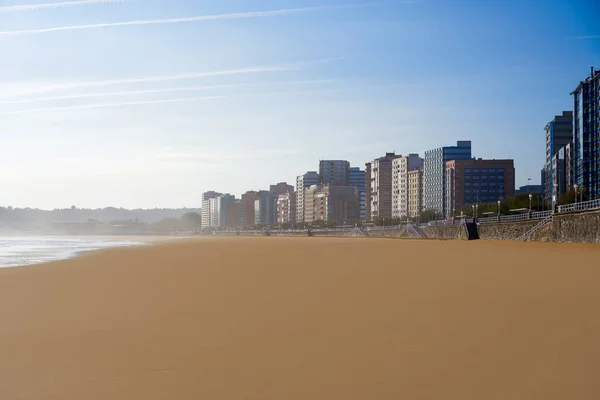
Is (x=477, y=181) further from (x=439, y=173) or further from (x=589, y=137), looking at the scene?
(x=589, y=137)

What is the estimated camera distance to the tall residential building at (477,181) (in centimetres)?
18400

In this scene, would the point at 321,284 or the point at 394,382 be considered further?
the point at 321,284

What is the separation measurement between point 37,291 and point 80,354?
8.79m

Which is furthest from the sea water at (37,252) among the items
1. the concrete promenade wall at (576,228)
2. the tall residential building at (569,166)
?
the tall residential building at (569,166)

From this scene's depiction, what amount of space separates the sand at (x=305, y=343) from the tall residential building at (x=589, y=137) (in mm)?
103489

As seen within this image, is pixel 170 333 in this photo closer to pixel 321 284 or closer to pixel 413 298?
pixel 413 298

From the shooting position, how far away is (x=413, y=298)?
43.3 ft

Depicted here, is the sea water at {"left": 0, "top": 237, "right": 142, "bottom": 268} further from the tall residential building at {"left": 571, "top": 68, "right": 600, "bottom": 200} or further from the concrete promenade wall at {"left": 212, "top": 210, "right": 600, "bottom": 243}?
the tall residential building at {"left": 571, "top": 68, "right": 600, "bottom": 200}

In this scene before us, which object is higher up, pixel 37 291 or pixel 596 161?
pixel 596 161

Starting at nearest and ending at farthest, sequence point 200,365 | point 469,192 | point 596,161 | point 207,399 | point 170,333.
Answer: point 207,399, point 200,365, point 170,333, point 596,161, point 469,192

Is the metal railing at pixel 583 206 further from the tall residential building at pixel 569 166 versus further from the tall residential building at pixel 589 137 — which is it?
the tall residential building at pixel 569 166

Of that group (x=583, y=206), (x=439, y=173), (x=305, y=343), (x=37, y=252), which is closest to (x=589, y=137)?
(x=583, y=206)

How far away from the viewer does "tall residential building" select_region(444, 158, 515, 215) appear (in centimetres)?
18400

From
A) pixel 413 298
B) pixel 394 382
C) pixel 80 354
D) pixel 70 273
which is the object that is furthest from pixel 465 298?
pixel 70 273
